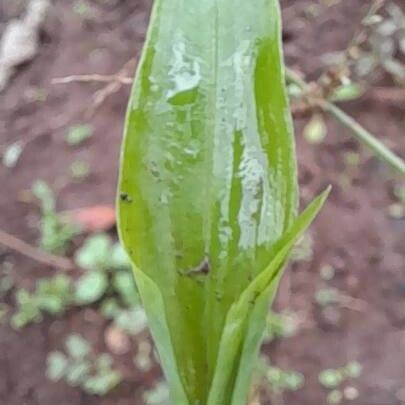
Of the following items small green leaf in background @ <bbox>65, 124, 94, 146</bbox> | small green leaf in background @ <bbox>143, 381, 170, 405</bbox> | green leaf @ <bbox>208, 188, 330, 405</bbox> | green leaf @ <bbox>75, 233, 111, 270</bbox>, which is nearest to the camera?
green leaf @ <bbox>208, 188, 330, 405</bbox>

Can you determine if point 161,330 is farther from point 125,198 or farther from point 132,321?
point 132,321

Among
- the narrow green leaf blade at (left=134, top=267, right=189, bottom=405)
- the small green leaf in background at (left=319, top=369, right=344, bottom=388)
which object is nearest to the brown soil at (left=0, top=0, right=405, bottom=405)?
the small green leaf in background at (left=319, top=369, right=344, bottom=388)

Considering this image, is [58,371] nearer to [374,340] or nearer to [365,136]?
[374,340]

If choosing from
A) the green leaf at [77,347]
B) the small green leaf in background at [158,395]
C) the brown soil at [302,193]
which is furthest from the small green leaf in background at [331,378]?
the green leaf at [77,347]

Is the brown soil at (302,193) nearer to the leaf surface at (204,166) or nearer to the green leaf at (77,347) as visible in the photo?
the green leaf at (77,347)

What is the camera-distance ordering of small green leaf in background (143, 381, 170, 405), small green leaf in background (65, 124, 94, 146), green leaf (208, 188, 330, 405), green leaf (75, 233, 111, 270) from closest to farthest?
green leaf (208, 188, 330, 405) → small green leaf in background (143, 381, 170, 405) → green leaf (75, 233, 111, 270) → small green leaf in background (65, 124, 94, 146)

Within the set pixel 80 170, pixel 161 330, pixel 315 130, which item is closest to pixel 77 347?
pixel 80 170

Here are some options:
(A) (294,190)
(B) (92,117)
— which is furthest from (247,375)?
(B) (92,117)

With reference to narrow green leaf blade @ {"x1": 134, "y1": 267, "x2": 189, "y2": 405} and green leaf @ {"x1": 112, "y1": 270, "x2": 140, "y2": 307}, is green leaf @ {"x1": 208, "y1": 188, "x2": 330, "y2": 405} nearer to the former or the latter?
narrow green leaf blade @ {"x1": 134, "y1": 267, "x2": 189, "y2": 405}
